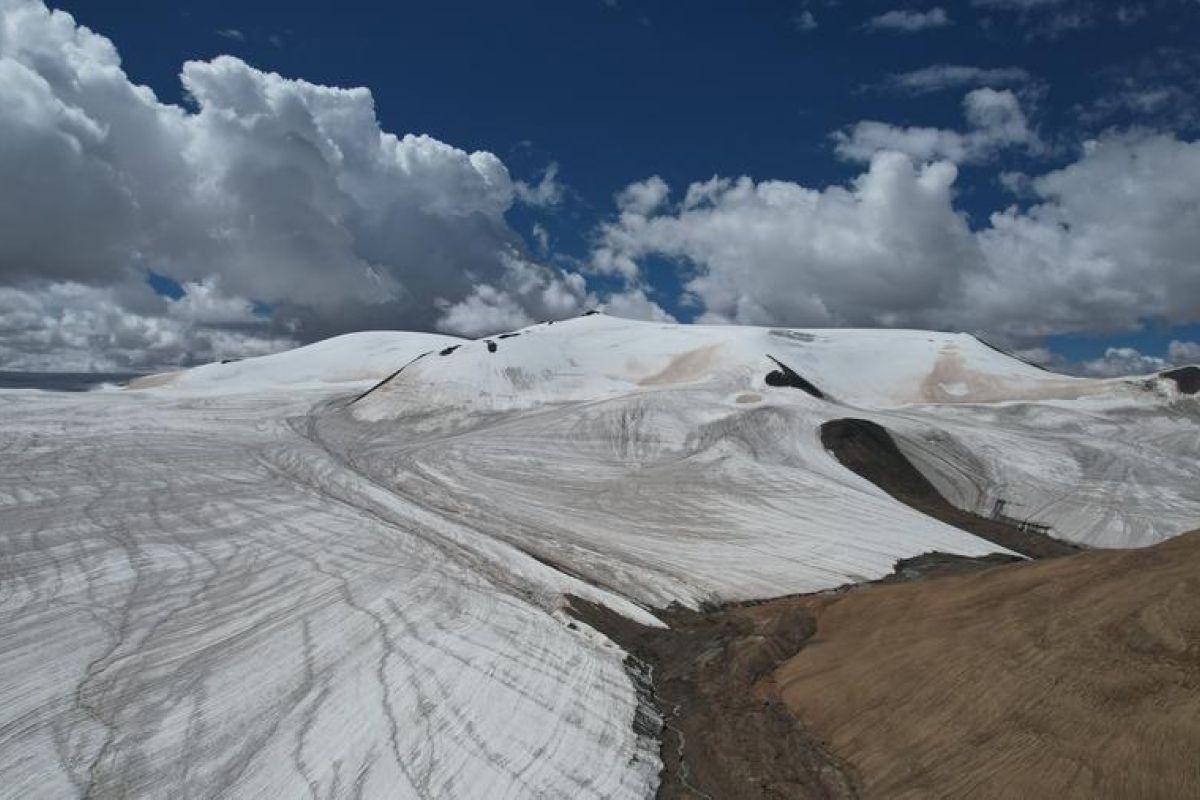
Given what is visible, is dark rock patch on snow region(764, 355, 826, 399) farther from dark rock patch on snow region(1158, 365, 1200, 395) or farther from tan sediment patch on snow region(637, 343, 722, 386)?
dark rock patch on snow region(1158, 365, 1200, 395)

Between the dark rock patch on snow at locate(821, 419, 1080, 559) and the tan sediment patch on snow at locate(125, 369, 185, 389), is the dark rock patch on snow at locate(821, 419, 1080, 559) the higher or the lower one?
the lower one

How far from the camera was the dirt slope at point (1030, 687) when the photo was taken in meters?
8.54

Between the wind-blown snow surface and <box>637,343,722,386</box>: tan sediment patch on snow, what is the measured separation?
2146 millimetres

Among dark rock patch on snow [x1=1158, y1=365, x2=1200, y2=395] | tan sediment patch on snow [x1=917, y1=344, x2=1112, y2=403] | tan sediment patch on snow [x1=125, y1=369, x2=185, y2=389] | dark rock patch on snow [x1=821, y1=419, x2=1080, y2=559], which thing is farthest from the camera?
tan sediment patch on snow [x1=125, y1=369, x2=185, y2=389]

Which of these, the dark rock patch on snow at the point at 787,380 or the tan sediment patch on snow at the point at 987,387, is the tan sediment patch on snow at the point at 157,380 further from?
the tan sediment patch on snow at the point at 987,387

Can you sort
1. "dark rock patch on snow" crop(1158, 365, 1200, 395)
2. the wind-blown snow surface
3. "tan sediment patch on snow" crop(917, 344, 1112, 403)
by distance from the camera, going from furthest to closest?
"tan sediment patch on snow" crop(917, 344, 1112, 403) → "dark rock patch on snow" crop(1158, 365, 1200, 395) → the wind-blown snow surface

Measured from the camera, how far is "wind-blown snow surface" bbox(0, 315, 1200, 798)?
11.6 metres

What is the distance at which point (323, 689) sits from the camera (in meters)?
13.2

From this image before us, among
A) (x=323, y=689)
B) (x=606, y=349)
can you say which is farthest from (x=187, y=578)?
(x=606, y=349)

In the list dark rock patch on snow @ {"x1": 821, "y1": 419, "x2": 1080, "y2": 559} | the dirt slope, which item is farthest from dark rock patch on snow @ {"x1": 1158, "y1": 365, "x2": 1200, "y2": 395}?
the dirt slope

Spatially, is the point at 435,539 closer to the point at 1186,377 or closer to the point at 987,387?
the point at 987,387

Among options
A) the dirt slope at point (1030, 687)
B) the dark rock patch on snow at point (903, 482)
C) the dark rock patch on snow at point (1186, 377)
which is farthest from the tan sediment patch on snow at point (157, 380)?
the dark rock patch on snow at point (1186, 377)

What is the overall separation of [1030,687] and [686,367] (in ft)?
195

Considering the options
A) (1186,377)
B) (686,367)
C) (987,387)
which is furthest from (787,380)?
(1186,377)
